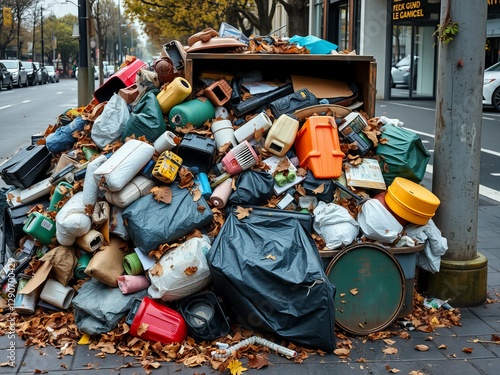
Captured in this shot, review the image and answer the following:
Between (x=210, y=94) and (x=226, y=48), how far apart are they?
423 mm

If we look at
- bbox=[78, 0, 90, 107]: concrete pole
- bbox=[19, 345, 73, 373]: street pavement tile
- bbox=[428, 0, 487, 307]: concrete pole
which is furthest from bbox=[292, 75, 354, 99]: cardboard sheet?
bbox=[78, 0, 90, 107]: concrete pole

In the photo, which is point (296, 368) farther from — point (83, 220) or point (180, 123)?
point (180, 123)

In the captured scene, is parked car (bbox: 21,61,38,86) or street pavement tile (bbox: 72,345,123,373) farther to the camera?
parked car (bbox: 21,61,38,86)

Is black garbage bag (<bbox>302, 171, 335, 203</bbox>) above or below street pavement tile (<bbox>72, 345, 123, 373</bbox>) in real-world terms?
above

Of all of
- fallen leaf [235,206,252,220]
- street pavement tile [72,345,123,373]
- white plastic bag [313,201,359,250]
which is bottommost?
street pavement tile [72,345,123,373]

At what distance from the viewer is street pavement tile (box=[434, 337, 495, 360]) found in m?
4.46

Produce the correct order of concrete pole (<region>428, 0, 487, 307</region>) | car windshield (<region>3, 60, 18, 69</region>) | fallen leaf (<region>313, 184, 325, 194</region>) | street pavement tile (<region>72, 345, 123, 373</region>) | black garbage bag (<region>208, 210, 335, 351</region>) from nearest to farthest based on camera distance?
1. street pavement tile (<region>72, 345, 123, 373</region>)
2. black garbage bag (<region>208, 210, 335, 351</region>)
3. concrete pole (<region>428, 0, 487, 307</region>)
4. fallen leaf (<region>313, 184, 325, 194</region>)
5. car windshield (<region>3, 60, 18, 69</region>)

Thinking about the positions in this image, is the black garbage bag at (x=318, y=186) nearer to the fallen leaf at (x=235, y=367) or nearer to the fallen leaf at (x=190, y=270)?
the fallen leaf at (x=190, y=270)

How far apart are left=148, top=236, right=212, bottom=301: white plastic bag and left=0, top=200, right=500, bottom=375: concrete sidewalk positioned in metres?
0.51

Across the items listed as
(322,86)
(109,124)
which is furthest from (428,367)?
(109,124)

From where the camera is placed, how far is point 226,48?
592 cm

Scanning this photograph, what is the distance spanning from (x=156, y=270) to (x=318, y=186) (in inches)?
54.2

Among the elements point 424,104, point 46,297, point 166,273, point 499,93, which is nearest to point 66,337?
point 46,297

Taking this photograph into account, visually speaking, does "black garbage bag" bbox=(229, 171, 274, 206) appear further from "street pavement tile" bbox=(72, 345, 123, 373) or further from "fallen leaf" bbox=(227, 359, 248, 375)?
"street pavement tile" bbox=(72, 345, 123, 373)
